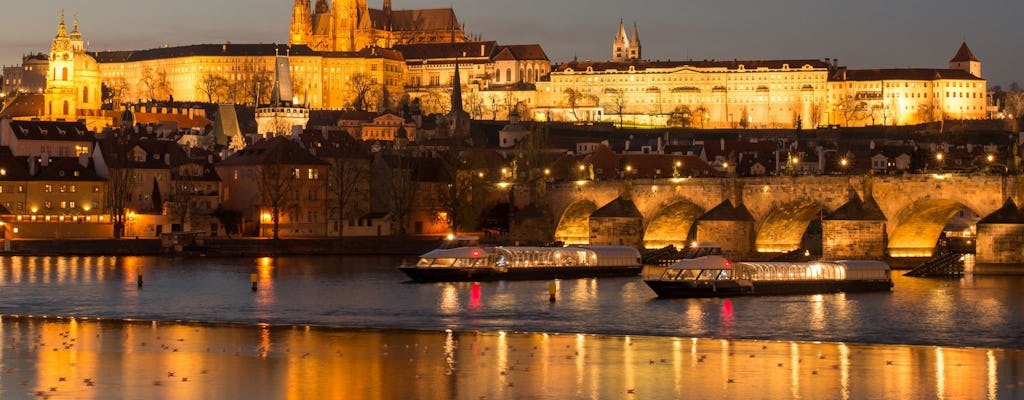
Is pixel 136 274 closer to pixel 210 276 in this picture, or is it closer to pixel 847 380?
pixel 210 276

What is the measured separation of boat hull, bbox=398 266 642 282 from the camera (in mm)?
64062

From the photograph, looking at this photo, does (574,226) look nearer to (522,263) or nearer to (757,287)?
(522,263)

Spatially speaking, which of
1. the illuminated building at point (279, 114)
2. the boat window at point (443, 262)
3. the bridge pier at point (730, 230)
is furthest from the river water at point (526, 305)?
the illuminated building at point (279, 114)

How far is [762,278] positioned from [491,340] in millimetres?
18077

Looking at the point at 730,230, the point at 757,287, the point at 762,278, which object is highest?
the point at 730,230

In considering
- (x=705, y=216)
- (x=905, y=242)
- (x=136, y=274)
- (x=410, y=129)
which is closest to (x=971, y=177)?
(x=905, y=242)

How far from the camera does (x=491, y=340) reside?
41312 mm

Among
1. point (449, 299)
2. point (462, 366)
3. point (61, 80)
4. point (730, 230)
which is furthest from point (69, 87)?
point (462, 366)

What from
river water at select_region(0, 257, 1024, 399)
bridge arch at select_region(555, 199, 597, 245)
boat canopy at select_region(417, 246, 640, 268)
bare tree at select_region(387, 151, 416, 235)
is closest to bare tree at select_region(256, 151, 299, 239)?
bare tree at select_region(387, 151, 416, 235)

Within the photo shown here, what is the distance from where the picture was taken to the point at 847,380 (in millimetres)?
33625

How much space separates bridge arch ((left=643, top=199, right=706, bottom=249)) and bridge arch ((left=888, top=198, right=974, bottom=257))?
12.0 m

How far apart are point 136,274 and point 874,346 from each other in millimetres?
34375

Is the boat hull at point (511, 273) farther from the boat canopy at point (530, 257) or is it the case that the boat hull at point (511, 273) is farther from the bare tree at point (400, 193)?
the bare tree at point (400, 193)

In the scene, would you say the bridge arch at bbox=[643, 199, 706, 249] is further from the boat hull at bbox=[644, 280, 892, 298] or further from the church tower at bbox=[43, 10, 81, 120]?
the church tower at bbox=[43, 10, 81, 120]
